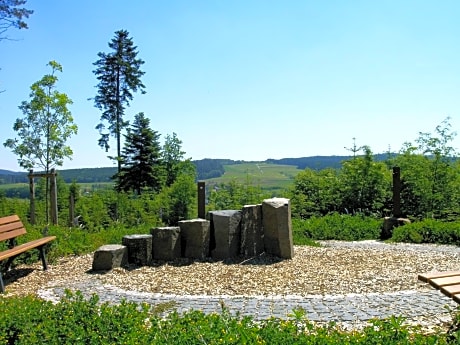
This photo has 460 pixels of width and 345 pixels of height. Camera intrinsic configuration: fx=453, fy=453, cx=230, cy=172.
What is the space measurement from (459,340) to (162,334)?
188cm

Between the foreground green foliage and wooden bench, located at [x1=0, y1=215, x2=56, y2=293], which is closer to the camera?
the foreground green foliage

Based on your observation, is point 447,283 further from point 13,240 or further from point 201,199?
point 201,199

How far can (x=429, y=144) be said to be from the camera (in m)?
13.1

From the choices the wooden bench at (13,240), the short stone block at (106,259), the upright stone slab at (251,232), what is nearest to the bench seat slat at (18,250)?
the wooden bench at (13,240)

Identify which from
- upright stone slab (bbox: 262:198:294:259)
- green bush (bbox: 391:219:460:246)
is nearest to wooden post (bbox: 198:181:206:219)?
upright stone slab (bbox: 262:198:294:259)

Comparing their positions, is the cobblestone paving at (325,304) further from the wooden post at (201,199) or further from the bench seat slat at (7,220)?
the wooden post at (201,199)

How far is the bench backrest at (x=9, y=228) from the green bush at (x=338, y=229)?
6202 mm

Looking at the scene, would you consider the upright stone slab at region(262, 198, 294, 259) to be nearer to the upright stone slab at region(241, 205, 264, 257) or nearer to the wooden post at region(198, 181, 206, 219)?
the upright stone slab at region(241, 205, 264, 257)

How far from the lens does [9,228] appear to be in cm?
690

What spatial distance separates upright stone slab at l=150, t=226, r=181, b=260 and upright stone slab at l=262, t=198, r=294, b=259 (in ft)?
5.12

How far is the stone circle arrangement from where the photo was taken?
748cm

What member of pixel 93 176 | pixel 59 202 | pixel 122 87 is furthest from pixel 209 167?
pixel 59 202

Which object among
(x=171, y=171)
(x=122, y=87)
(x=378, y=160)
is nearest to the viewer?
(x=378, y=160)

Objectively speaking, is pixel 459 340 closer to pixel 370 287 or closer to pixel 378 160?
pixel 370 287
